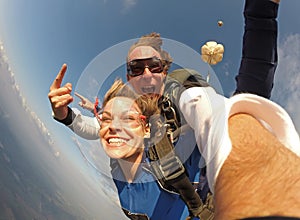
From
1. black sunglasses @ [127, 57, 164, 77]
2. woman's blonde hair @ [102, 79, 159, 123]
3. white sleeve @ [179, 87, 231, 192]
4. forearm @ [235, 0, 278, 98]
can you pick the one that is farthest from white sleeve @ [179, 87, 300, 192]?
black sunglasses @ [127, 57, 164, 77]

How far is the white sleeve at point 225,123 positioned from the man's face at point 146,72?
1249 mm

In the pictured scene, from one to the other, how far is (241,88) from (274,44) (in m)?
0.18


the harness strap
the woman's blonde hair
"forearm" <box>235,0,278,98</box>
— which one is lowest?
the harness strap

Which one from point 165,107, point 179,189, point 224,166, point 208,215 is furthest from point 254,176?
point 208,215

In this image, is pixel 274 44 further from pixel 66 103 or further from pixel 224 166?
pixel 66 103

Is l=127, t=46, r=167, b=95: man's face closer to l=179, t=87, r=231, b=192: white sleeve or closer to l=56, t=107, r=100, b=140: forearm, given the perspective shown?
l=56, t=107, r=100, b=140: forearm

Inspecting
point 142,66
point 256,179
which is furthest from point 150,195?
point 256,179

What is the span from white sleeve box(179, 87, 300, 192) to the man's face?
1.25 m

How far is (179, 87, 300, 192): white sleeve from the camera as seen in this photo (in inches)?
28.8

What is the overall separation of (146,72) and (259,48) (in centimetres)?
165

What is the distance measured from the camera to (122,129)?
6.23 ft

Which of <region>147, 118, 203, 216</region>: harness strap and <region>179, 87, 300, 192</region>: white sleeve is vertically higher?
<region>179, 87, 300, 192</region>: white sleeve

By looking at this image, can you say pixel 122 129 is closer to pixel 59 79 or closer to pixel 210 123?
pixel 59 79

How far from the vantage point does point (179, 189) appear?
6.16 feet
